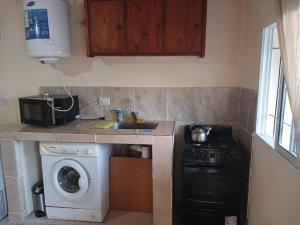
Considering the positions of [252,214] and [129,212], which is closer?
[252,214]

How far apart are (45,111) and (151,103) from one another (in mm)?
1046

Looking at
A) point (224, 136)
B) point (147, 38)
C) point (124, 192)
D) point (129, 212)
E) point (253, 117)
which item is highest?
point (147, 38)

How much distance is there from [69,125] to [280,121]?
6.00ft

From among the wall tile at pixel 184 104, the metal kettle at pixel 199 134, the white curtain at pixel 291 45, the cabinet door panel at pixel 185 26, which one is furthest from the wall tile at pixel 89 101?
the white curtain at pixel 291 45

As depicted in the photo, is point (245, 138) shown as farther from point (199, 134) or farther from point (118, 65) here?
point (118, 65)

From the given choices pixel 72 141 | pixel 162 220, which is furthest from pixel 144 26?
pixel 162 220

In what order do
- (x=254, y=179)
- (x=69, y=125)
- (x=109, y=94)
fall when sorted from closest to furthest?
(x=254, y=179)
(x=69, y=125)
(x=109, y=94)

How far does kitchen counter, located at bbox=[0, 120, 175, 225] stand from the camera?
79.6 inches

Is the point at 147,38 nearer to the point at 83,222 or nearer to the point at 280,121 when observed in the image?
the point at 280,121

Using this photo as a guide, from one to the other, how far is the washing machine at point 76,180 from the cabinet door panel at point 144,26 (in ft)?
3.33

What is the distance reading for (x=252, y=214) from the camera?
1.98 meters

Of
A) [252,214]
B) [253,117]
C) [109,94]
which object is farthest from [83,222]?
[253,117]

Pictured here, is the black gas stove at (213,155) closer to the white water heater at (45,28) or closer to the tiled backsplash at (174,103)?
the tiled backsplash at (174,103)

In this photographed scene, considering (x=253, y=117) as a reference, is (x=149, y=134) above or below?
below
